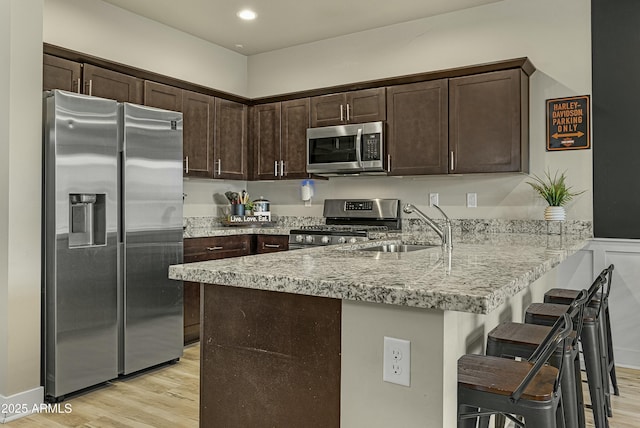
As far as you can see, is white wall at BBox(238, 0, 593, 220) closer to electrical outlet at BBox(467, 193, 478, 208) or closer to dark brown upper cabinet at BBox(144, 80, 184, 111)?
electrical outlet at BBox(467, 193, 478, 208)

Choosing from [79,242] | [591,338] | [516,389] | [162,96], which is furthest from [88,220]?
[591,338]

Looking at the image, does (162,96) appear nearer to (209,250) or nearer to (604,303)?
(209,250)

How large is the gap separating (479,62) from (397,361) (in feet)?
11.3

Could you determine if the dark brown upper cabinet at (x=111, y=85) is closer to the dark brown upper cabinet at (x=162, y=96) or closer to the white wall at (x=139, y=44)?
the dark brown upper cabinet at (x=162, y=96)

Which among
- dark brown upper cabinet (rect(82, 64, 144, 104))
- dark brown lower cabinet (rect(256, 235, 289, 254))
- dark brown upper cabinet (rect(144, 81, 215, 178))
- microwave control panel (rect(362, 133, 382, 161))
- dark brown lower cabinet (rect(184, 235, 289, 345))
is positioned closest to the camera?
dark brown upper cabinet (rect(82, 64, 144, 104))

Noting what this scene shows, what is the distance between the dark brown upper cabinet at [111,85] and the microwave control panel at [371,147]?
1.87 m

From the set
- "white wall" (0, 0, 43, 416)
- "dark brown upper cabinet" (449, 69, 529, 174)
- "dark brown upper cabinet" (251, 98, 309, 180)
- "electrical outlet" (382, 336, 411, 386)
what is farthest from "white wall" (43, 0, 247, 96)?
"electrical outlet" (382, 336, 411, 386)

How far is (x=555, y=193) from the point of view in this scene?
12.1 ft

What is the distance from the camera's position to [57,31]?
3.69m

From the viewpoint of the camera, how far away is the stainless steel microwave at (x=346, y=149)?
4.25 metres

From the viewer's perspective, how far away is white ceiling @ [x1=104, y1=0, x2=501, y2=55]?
4.04m

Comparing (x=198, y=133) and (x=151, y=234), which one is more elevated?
(x=198, y=133)

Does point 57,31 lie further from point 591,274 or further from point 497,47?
point 591,274

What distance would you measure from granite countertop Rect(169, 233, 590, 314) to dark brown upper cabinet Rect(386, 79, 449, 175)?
2.10 m
